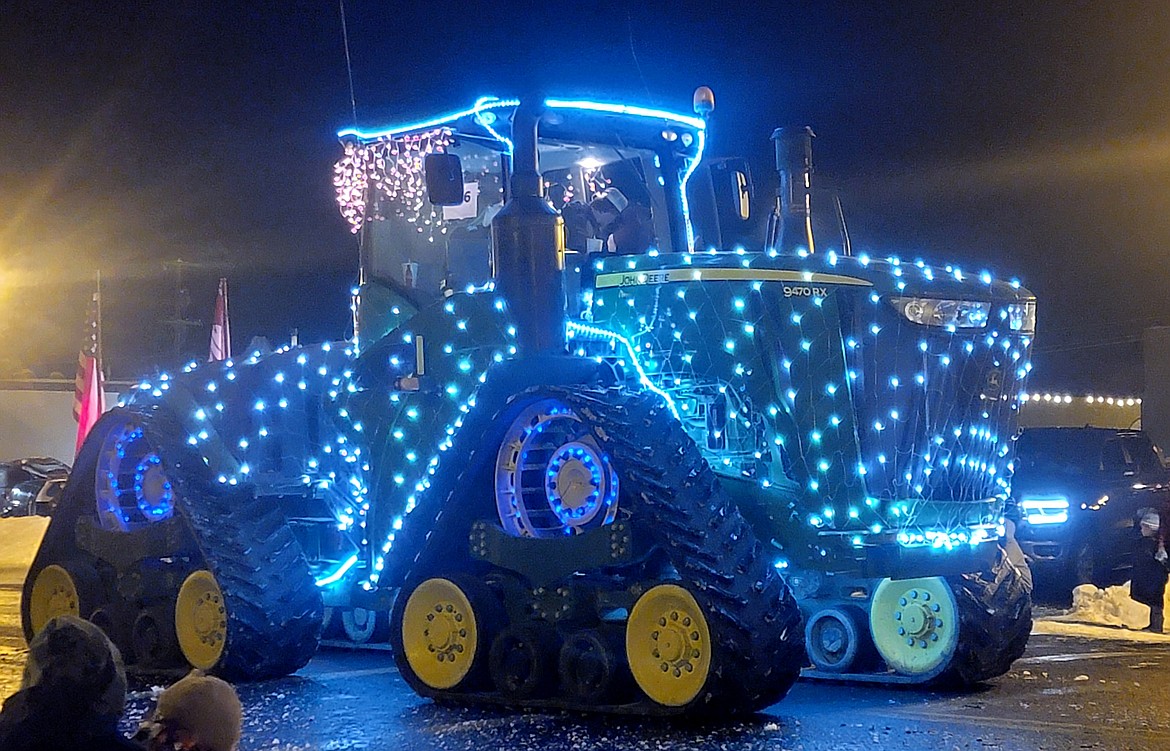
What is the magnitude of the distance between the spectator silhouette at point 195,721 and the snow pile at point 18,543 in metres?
17.7

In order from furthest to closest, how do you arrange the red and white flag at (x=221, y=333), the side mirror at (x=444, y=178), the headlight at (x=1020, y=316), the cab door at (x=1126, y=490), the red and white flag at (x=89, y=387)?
the red and white flag at (x=89, y=387) < the red and white flag at (x=221, y=333) < the cab door at (x=1126, y=490) < the headlight at (x=1020, y=316) < the side mirror at (x=444, y=178)

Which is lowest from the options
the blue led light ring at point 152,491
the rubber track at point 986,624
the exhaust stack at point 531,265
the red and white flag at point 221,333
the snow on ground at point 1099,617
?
the snow on ground at point 1099,617

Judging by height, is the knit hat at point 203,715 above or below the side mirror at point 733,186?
below

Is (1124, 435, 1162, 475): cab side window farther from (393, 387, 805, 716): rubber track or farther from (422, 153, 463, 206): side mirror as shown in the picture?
(422, 153, 463, 206): side mirror

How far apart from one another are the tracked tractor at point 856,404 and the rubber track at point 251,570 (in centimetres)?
296

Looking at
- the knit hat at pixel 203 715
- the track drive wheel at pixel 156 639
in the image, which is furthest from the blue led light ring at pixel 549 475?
the knit hat at pixel 203 715

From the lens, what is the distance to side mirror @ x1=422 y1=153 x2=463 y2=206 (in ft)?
29.1

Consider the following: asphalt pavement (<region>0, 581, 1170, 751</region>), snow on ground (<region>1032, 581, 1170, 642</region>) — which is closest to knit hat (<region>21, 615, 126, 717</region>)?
asphalt pavement (<region>0, 581, 1170, 751</region>)

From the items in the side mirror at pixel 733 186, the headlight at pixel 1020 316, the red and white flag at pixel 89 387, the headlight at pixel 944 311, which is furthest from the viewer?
the red and white flag at pixel 89 387

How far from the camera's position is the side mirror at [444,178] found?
8875mm

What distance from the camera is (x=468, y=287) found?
31.3 ft

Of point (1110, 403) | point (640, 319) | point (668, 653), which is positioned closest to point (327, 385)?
point (640, 319)

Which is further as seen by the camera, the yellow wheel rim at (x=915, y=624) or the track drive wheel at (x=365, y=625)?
the track drive wheel at (x=365, y=625)

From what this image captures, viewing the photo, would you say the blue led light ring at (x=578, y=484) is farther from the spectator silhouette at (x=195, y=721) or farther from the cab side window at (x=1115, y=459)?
the cab side window at (x=1115, y=459)
